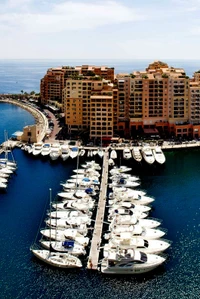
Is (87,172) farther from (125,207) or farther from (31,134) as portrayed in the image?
(31,134)

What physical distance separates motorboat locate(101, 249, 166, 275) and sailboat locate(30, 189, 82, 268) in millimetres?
2785

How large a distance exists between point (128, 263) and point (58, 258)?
688 centimetres

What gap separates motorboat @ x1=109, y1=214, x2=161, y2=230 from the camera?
1807 inches

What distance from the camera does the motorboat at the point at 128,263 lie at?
126 ft

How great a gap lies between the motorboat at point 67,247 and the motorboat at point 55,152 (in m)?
31.8

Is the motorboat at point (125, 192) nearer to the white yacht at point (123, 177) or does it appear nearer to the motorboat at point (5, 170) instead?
the white yacht at point (123, 177)

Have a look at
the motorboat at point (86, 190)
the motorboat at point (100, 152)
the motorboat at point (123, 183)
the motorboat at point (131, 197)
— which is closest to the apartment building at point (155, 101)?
the motorboat at point (100, 152)

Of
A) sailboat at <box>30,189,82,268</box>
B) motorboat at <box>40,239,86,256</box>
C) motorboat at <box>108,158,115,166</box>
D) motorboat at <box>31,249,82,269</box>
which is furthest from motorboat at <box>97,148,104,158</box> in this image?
motorboat at <box>31,249,82,269</box>

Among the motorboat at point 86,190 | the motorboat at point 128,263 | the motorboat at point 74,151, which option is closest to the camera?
the motorboat at point 128,263

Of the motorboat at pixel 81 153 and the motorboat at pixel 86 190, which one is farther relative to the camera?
the motorboat at pixel 81 153

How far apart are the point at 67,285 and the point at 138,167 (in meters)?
35.7

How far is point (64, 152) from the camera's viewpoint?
74.6m

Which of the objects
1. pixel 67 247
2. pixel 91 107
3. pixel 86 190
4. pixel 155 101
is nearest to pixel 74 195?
pixel 86 190

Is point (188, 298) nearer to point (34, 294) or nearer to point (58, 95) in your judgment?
point (34, 294)
